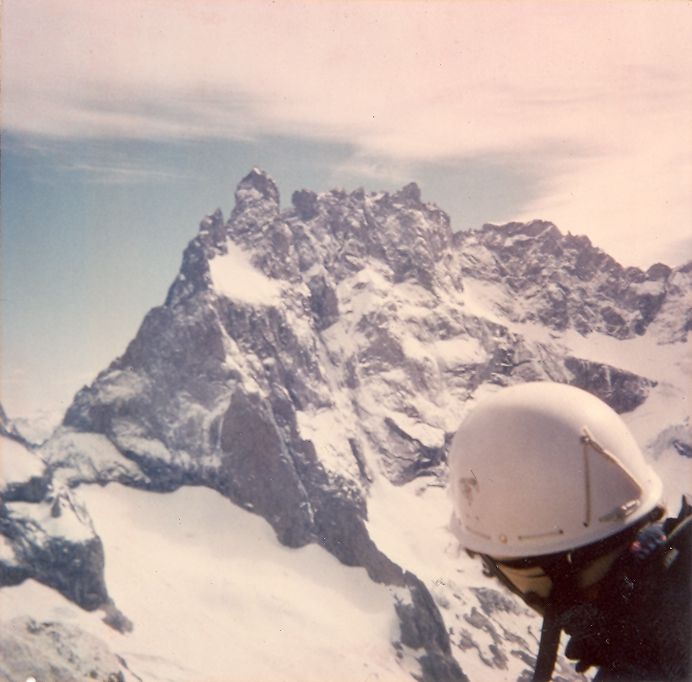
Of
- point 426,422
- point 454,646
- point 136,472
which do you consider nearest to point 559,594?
point 454,646

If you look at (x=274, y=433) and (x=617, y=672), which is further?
(x=274, y=433)

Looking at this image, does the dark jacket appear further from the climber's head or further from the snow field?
the snow field

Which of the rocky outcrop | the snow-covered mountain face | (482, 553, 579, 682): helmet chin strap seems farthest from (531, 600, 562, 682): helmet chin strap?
the snow-covered mountain face

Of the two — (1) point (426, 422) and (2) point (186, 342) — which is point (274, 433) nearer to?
(2) point (186, 342)

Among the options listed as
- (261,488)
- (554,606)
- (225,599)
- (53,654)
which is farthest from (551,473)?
(261,488)

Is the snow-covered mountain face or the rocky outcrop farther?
the snow-covered mountain face

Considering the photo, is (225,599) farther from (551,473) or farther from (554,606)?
(551,473)

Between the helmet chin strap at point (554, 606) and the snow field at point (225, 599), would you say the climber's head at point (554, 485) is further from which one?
the snow field at point (225, 599)
